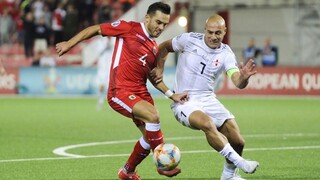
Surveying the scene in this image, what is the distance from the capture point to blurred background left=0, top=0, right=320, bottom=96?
3381 cm

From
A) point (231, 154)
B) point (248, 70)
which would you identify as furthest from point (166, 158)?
point (248, 70)

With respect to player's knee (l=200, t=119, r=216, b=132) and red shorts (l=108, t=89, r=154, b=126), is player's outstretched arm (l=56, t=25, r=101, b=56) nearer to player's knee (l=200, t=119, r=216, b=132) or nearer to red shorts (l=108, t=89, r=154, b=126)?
red shorts (l=108, t=89, r=154, b=126)

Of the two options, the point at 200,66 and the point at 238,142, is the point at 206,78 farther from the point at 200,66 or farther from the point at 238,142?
the point at 238,142

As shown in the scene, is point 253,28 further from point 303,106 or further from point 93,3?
point 303,106

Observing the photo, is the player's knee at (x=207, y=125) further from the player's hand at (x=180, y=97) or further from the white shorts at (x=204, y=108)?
the player's hand at (x=180, y=97)

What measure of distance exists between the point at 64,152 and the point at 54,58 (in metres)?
21.8

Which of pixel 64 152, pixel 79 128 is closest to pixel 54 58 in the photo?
pixel 79 128

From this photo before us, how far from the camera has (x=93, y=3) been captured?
124 ft

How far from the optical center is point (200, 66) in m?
11.1

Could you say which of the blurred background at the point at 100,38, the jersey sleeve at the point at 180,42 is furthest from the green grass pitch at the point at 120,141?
the blurred background at the point at 100,38

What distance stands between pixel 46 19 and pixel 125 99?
26.5 m

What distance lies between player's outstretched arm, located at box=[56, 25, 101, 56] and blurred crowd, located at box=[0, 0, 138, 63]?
24801 millimetres

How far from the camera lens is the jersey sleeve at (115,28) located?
11047 millimetres

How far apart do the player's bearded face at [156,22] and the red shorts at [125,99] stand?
77 centimetres
